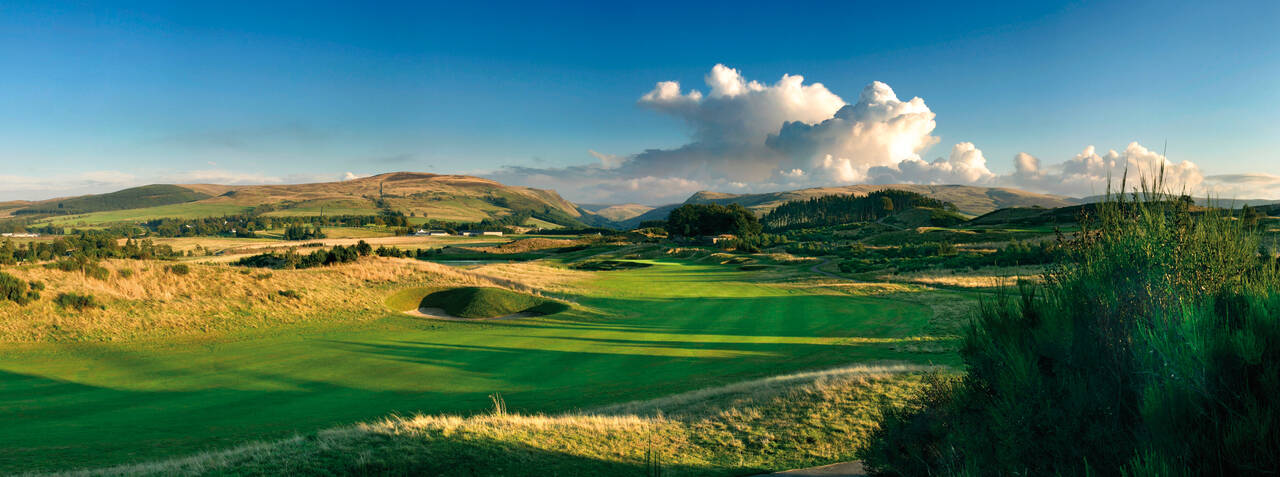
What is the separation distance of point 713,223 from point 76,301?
307 ft

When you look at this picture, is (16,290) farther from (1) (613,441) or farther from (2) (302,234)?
(2) (302,234)

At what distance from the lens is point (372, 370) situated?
1542 centimetres

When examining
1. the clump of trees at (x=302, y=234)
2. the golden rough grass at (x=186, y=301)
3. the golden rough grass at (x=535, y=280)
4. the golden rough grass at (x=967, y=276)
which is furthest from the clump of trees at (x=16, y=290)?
the clump of trees at (x=302, y=234)

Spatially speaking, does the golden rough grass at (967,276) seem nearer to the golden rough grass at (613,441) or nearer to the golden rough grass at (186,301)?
the golden rough grass at (613,441)

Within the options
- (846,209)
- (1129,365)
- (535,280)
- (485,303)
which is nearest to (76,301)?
(485,303)

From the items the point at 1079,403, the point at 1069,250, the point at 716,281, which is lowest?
the point at 716,281

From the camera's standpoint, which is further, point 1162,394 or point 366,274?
point 366,274

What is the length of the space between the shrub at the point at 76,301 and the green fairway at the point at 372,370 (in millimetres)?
2770

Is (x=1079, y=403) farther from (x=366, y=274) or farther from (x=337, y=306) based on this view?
(x=366, y=274)

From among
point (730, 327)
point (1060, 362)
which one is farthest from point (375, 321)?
point (1060, 362)

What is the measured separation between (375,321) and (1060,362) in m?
25.5

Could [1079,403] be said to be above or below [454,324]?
above

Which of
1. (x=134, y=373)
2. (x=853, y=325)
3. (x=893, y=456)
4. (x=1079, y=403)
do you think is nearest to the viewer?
(x=1079, y=403)

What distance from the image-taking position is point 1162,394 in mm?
3895
